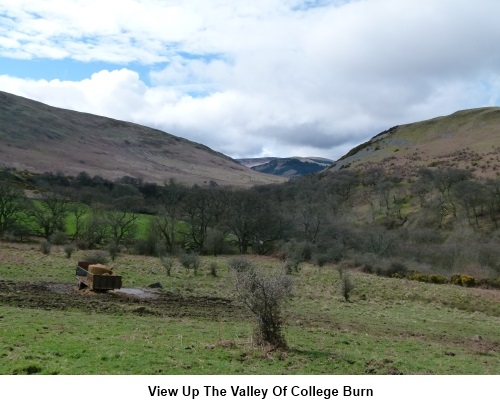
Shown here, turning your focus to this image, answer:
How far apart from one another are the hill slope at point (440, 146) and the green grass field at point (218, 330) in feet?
244

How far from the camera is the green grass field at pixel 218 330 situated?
12.6 meters

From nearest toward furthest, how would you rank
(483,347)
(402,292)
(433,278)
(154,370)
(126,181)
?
1. (154,370)
2. (483,347)
3. (402,292)
4. (433,278)
5. (126,181)

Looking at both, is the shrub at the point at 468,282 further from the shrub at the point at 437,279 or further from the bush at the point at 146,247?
the bush at the point at 146,247

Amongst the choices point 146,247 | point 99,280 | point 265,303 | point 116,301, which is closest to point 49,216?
point 146,247

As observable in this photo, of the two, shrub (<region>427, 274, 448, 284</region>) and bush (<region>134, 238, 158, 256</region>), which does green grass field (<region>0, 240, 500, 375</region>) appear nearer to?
shrub (<region>427, 274, 448, 284</region>)

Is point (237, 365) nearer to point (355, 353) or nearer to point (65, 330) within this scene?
point (355, 353)

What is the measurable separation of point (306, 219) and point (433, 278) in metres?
28.5

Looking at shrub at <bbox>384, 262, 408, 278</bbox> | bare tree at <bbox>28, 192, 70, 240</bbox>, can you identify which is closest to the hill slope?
shrub at <bbox>384, 262, 408, 278</bbox>

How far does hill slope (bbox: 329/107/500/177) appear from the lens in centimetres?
11325

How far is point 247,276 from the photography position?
15.0 meters

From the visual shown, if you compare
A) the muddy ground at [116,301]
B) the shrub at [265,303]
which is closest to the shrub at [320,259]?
the muddy ground at [116,301]

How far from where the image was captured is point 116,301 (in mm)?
25266

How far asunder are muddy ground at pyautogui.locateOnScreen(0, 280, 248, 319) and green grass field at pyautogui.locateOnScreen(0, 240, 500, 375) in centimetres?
6

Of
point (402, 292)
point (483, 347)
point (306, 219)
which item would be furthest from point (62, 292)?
point (306, 219)
